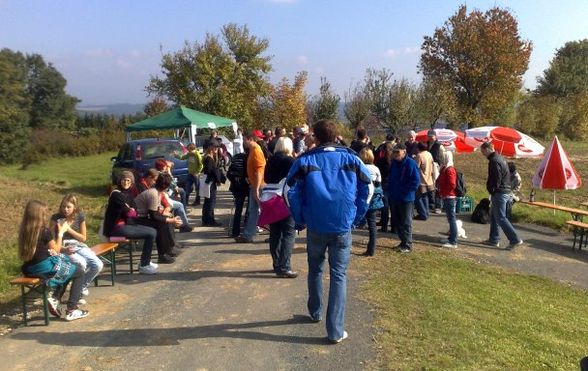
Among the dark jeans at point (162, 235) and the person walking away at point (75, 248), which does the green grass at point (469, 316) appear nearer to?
the dark jeans at point (162, 235)

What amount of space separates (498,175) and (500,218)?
0.85 m

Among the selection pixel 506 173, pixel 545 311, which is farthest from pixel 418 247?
pixel 545 311

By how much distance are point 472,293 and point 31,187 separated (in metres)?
16.8

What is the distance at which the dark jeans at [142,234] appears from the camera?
6.78m

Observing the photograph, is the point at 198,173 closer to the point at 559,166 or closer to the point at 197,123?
the point at 197,123

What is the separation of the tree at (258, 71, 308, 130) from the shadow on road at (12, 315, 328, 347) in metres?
30.8

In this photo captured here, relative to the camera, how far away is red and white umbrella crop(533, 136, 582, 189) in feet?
43.9

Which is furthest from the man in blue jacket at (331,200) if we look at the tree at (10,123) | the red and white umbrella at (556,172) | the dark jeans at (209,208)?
the tree at (10,123)

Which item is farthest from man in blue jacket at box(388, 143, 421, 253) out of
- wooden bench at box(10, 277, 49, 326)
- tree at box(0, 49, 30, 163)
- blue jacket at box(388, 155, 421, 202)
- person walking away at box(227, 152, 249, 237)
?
tree at box(0, 49, 30, 163)

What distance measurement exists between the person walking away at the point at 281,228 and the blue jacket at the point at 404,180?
2215 mm

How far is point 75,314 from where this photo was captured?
17.2 ft

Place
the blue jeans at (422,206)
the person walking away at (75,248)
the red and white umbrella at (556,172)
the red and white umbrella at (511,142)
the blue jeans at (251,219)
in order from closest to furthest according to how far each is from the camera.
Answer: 1. the person walking away at (75,248)
2. the blue jeans at (251,219)
3. the blue jeans at (422,206)
4. the red and white umbrella at (556,172)
5. the red and white umbrella at (511,142)

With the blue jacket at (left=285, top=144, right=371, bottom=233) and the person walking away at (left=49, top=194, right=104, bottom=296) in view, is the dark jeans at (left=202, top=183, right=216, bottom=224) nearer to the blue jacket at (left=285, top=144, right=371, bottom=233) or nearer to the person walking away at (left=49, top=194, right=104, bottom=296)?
the person walking away at (left=49, top=194, right=104, bottom=296)

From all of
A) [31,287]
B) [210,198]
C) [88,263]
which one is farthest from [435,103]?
[31,287]
